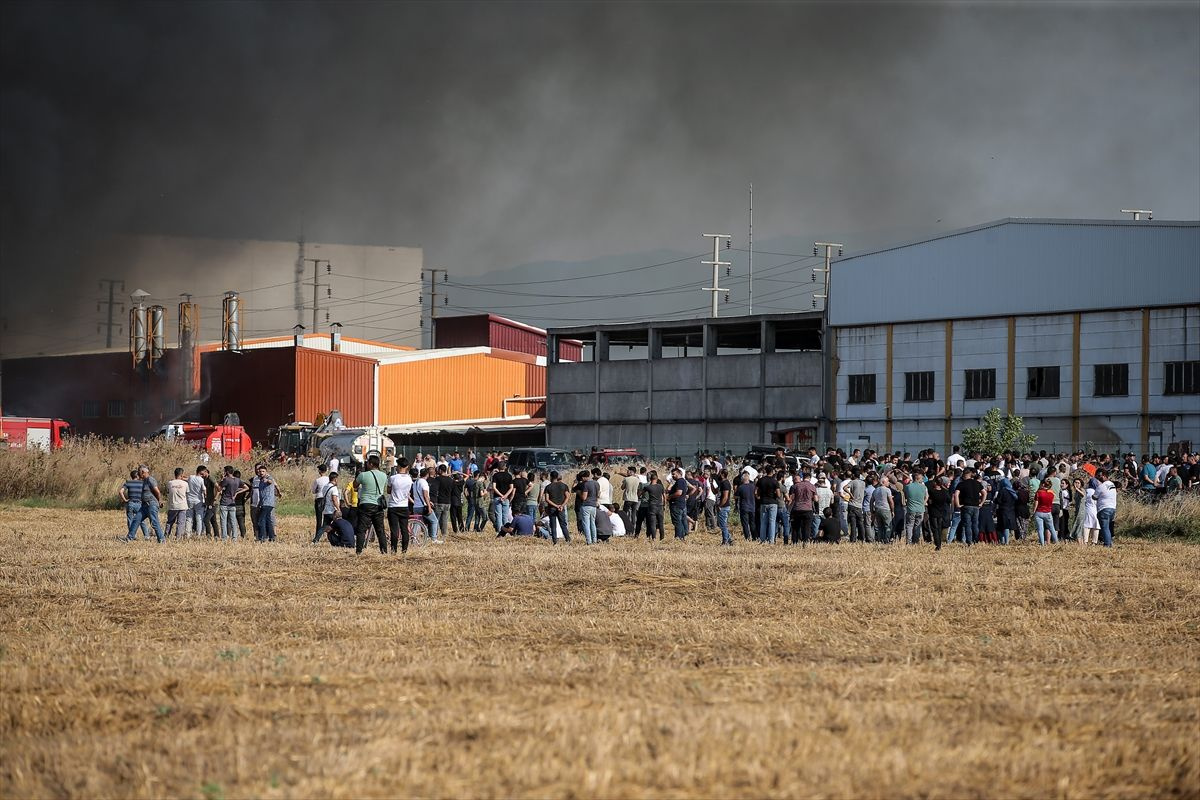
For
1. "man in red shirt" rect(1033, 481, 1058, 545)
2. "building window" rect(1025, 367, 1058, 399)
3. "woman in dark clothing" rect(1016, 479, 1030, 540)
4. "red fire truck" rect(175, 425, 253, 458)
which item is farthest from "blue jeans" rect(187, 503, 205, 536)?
"building window" rect(1025, 367, 1058, 399)

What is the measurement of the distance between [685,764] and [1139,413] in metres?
45.4

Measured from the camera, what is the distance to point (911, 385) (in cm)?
5466

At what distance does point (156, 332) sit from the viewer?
3634cm

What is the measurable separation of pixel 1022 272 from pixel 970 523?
88.0 feet

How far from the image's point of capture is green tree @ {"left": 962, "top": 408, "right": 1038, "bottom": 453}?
46.8 meters

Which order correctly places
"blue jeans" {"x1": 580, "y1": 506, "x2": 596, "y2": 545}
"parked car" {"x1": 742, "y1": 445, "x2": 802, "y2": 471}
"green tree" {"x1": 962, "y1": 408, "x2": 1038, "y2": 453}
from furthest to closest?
"green tree" {"x1": 962, "y1": 408, "x2": 1038, "y2": 453} < "parked car" {"x1": 742, "y1": 445, "x2": 802, "y2": 471} < "blue jeans" {"x1": 580, "y1": 506, "x2": 596, "y2": 545}

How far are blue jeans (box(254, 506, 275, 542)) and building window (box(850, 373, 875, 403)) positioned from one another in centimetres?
3288

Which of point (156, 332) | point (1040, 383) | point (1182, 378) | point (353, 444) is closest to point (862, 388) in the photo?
point (1040, 383)

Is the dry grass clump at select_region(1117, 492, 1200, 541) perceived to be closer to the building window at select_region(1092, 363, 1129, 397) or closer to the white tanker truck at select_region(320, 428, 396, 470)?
the building window at select_region(1092, 363, 1129, 397)

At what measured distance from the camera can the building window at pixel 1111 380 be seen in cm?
4950

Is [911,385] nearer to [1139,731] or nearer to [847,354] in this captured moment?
[847,354]

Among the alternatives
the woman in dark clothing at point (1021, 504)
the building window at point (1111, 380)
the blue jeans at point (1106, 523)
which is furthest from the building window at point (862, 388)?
the blue jeans at point (1106, 523)

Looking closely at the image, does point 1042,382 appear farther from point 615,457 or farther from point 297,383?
point 297,383

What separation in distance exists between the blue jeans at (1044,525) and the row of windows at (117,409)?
3110cm
